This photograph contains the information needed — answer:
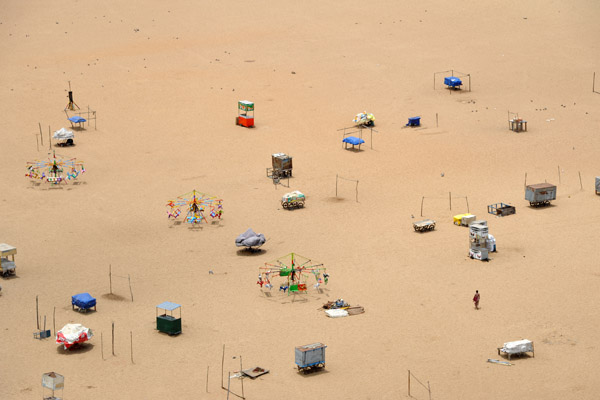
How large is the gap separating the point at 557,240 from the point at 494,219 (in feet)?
15.3

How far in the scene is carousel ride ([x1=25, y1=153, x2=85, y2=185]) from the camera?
76.6 metres

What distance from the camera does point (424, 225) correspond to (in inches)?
2667

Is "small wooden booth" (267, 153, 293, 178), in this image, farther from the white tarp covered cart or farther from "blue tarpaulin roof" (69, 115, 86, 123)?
the white tarp covered cart

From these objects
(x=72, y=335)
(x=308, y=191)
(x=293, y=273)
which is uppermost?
(x=308, y=191)

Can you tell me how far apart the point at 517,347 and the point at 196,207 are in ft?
82.1

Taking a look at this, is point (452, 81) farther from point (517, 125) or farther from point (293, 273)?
point (293, 273)

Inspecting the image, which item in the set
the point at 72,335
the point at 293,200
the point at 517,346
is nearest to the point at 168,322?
the point at 72,335

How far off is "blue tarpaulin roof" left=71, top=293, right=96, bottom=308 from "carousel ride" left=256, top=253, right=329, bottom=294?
8.79m

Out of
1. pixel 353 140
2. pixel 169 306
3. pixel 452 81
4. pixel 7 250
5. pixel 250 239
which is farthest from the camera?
pixel 452 81

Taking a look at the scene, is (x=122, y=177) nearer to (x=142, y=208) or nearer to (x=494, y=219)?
(x=142, y=208)

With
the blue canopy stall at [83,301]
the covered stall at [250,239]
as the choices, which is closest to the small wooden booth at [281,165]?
the covered stall at [250,239]

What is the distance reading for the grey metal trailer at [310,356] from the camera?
50.3 metres

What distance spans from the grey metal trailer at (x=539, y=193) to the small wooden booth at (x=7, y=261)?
3153cm

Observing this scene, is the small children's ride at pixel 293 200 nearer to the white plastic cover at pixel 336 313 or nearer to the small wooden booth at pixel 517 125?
the white plastic cover at pixel 336 313
